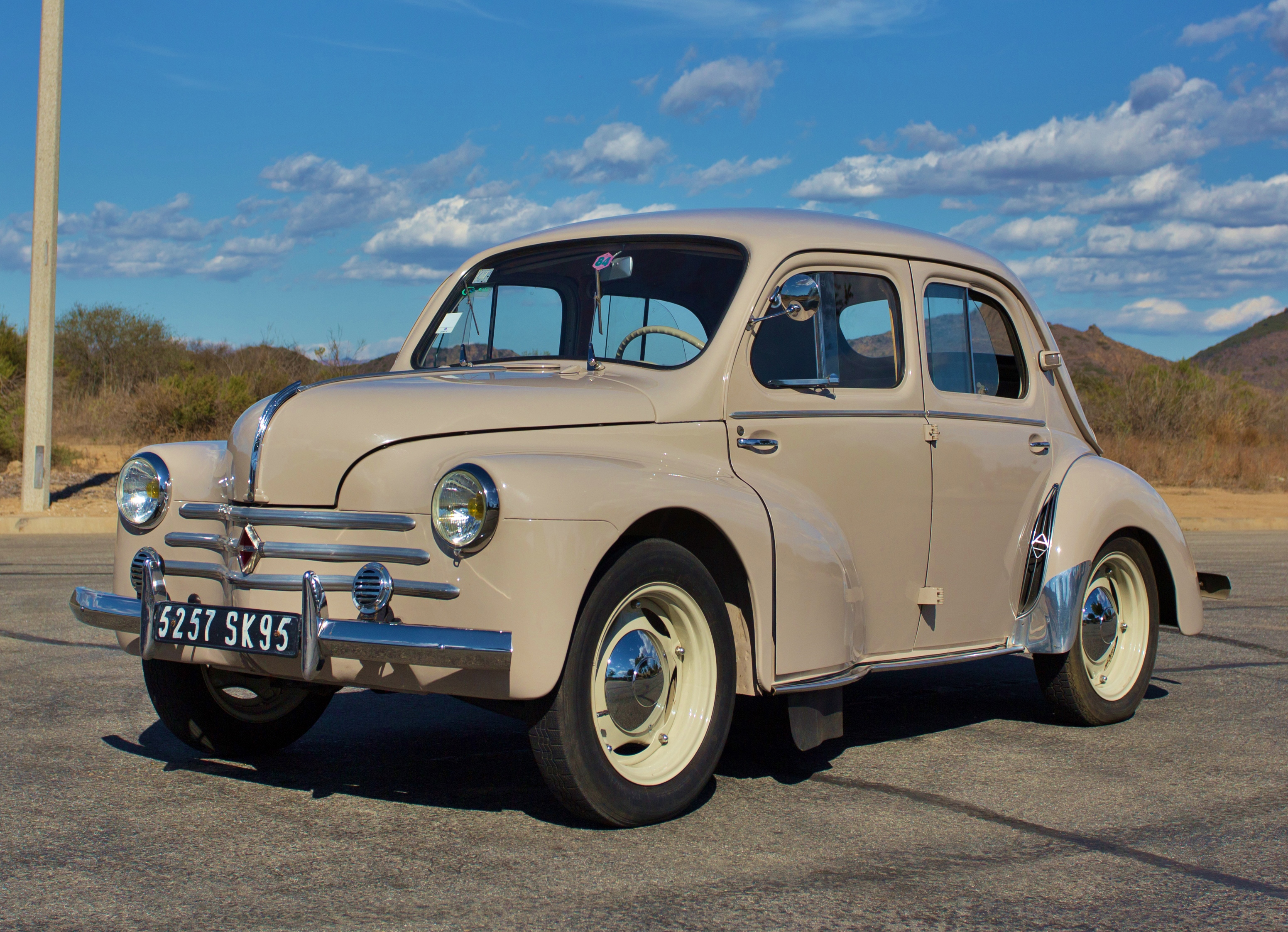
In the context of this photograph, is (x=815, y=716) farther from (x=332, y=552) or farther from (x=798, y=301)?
(x=332, y=552)

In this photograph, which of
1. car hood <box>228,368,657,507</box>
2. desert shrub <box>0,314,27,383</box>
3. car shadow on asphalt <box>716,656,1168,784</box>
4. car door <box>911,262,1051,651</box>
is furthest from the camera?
desert shrub <box>0,314,27,383</box>

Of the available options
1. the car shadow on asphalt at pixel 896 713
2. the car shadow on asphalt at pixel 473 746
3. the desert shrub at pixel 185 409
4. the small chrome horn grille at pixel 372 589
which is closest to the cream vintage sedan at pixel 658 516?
the small chrome horn grille at pixel 372 589

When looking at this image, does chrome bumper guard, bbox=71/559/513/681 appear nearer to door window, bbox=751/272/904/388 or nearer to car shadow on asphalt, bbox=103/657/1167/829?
car shadow on asphalt, bbox=103/657/1167/829

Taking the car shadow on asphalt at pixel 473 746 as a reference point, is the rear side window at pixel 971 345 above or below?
above

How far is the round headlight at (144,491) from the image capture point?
4.45 m

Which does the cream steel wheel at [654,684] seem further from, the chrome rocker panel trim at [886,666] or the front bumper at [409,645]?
the front bumper at [409,645]

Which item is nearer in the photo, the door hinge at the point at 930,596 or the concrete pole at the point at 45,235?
the door hinge at the point at 930,596

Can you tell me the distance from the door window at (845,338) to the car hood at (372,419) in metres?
0.66

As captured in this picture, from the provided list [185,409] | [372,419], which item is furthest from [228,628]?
[185,409]

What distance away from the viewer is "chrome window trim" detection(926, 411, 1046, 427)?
209 inches

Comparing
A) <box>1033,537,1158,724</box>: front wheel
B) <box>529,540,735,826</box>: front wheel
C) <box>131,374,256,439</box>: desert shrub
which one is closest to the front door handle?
<box>529,540,735,826</box>: front wheel

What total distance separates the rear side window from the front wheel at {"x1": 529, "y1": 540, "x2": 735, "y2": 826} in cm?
177

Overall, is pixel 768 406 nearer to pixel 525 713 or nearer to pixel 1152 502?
pixel 525 713

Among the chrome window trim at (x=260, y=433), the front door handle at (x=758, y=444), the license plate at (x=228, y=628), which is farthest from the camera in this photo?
the front door handle at (x=758, y=444)
